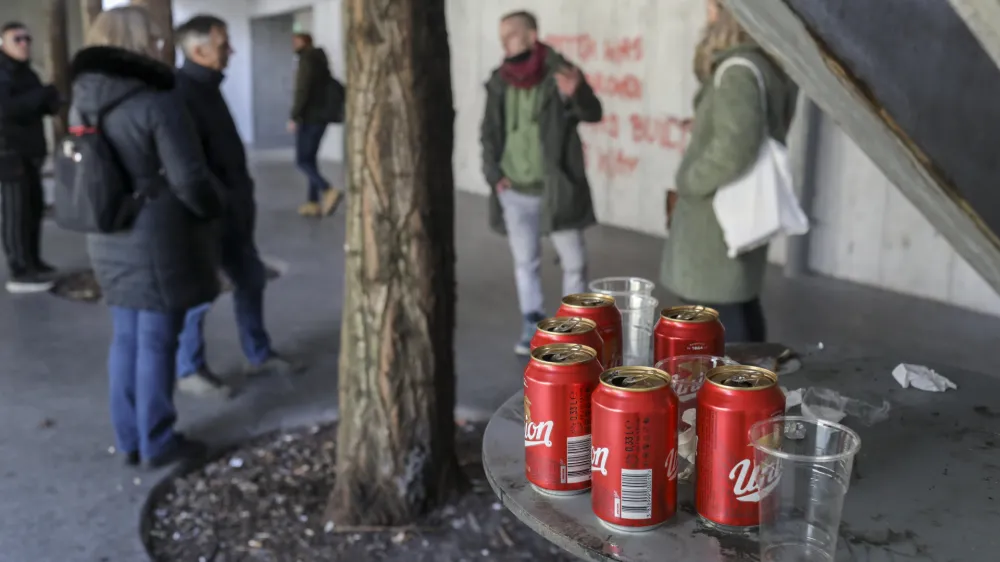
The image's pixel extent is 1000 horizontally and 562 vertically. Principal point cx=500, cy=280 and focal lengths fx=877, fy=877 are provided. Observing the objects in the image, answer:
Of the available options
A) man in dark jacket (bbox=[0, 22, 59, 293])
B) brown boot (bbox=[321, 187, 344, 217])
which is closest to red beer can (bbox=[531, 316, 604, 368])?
man in dark jacket (bbox=[0, 22, 59, 293])

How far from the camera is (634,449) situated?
1120mm

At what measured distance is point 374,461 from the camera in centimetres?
272

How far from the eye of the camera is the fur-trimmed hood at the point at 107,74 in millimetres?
2787

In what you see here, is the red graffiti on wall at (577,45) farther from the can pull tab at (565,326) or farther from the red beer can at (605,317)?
the can pull tab at (565,326)

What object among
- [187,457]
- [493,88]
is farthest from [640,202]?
[187,457]

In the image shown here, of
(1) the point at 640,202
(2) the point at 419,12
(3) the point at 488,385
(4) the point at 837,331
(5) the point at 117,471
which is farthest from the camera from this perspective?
(1) the point at 640,202

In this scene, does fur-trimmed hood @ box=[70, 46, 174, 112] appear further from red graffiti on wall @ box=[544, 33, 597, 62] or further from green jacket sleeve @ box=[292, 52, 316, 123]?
green jacket sleeve @ box=[292, 52, 316, 123]

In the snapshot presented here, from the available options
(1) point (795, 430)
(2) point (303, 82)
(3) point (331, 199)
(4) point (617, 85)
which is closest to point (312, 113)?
(2) point (303, 82)

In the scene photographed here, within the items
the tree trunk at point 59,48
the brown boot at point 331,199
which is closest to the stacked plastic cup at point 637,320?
the brown boot at point 331,199

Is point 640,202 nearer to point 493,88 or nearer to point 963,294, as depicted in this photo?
point 963,294

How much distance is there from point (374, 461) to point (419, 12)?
135 centimetres

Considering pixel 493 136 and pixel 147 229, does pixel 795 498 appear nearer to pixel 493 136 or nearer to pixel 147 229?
pixel 147 229

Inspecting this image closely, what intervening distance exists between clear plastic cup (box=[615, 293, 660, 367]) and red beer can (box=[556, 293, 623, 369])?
0.50ft

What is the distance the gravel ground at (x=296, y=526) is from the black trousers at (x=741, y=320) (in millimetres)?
922
